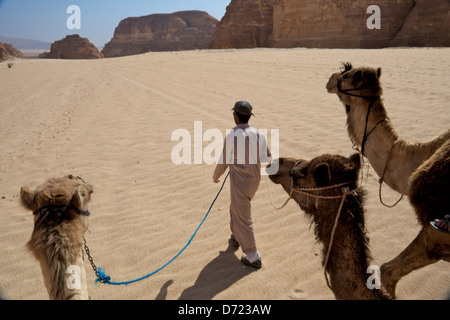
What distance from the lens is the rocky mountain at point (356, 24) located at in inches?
1377

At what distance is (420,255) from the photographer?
8.57 feet

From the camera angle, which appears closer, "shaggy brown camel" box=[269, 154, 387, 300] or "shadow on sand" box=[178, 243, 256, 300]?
"shaggy brown camel" box=[269, 154, 387, 300]

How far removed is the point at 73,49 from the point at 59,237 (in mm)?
→ 102119

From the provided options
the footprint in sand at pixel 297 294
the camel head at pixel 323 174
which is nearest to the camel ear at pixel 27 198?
the camel head at pixel 323 174

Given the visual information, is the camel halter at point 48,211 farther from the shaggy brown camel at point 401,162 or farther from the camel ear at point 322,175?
the shaggy brown camel at point 401,162

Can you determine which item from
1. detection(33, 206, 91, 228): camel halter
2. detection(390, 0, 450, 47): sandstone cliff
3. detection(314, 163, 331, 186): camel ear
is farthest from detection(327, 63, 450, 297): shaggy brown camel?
detection(390, 0, 450, 47): sandstone cliff

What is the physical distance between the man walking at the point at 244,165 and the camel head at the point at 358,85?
118 centimetres

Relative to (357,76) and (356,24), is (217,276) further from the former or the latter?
(356,24)

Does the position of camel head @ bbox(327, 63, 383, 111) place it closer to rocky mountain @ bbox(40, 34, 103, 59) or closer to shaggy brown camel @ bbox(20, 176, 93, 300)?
shaggy brown camel @ bbox(20, 176, 93, 300)

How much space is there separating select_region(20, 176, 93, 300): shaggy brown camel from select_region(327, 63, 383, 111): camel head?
9.87ft

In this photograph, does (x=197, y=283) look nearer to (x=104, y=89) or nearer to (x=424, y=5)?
(x=104, y=89)

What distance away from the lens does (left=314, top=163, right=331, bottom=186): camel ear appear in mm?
2244
